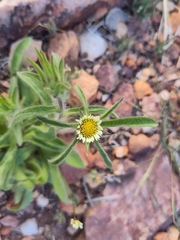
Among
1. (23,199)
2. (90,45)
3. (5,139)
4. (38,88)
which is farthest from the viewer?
(90,45)

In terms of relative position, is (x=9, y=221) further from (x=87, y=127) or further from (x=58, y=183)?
(x=87, y=127)

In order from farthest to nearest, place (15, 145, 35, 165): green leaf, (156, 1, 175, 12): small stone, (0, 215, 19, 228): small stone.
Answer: (156, 1, 175, 12): small stone → (0, 215, 19, 228): small stone → (15, 145, 35, 165): green leaf

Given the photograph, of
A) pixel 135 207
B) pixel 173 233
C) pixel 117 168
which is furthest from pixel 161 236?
pixel 117 168

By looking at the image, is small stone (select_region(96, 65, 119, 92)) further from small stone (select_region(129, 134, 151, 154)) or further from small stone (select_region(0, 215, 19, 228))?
small stone (select_region(0, 215, 19, 228))

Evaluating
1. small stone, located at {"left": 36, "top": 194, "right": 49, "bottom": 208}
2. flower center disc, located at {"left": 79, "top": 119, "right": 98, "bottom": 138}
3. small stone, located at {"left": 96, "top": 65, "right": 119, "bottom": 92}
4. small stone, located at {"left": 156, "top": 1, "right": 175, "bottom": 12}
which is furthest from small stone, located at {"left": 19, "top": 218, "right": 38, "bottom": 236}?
small stone, located at {"left": 156, "top": 1, "right": 175, "bottom": 12}

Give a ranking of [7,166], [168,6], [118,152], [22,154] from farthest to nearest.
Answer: [168,6], [118,152], [22,154], [7,166]
